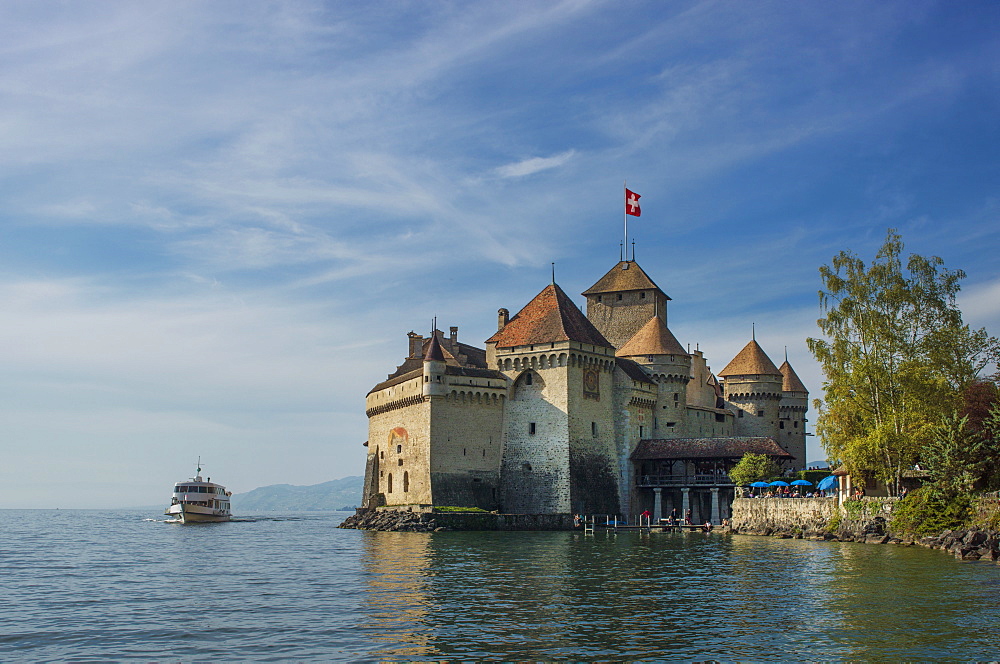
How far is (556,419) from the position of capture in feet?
177

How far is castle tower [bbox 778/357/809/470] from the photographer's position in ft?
233

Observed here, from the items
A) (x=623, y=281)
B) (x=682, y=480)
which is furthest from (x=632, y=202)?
(x=682, y=480)

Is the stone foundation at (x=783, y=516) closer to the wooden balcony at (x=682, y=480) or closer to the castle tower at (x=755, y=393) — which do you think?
the wooden balcony at (x=682, y=480)

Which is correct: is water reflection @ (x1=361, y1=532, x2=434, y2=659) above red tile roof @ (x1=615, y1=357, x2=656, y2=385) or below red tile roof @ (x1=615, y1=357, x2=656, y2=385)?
below

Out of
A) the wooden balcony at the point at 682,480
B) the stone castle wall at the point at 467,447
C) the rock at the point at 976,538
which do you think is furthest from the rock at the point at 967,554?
the stone castle wall at the point at 467,447

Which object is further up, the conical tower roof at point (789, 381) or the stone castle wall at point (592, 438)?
the conical tower roof at point (789, 381)

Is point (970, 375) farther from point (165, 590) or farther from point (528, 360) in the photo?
point (165, 590)

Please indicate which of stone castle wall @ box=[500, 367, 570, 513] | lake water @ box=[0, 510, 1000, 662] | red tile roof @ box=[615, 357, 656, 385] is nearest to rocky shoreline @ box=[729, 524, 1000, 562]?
lake water @ box=[0, 510, 1000, 662]

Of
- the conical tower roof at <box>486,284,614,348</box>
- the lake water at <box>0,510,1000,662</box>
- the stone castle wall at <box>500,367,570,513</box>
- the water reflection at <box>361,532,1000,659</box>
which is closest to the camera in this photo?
the water reflection at <box>361,532,1000,659</box>

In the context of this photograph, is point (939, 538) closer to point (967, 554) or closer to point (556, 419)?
point (967, 554)

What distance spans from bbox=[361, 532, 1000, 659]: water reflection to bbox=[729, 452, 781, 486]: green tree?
52.8 ft

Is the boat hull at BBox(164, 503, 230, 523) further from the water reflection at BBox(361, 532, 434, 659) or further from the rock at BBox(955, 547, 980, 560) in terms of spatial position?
the rock at BBox(955, 547, 980, 560)

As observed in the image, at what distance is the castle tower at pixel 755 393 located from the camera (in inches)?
2746

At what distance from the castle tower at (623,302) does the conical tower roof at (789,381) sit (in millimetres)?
10664
